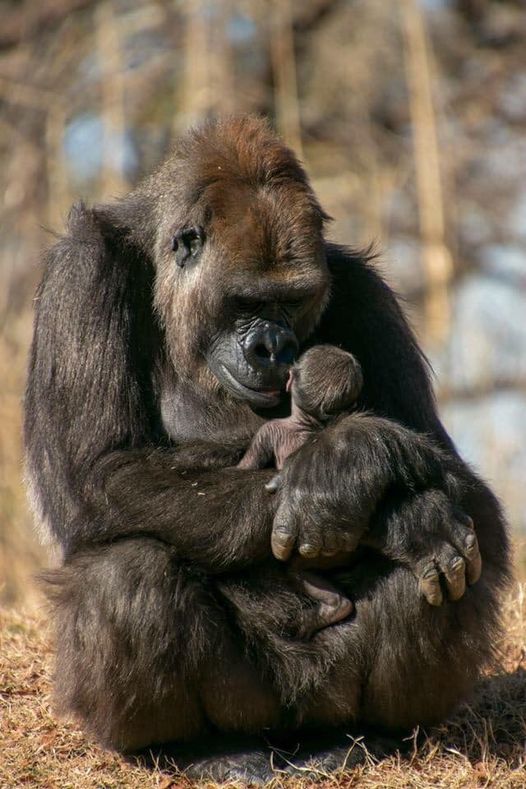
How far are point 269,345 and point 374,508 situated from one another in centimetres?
78

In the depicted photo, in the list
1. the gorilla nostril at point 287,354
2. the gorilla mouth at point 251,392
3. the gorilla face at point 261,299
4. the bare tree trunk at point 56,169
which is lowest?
the gorilla mouth at point 251,392

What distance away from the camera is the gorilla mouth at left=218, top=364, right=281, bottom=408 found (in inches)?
193

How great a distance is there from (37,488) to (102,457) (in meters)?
0.52

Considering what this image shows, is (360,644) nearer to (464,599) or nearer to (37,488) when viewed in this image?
(464,599)

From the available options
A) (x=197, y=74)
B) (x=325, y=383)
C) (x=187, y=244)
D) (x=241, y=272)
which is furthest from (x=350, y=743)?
(x=197, y=74)

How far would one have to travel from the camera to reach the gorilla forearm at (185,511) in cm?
450

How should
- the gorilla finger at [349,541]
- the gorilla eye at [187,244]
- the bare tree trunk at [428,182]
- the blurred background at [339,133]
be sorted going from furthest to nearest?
the bare tree trunk at [428,182] < the blurred background at [339,133] < the gorilla eye at [187,244] < the gorilla finger at [349,541]

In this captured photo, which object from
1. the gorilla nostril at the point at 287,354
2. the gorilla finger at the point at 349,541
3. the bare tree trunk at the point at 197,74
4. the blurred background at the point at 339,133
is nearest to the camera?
the gorilla finger at the point at 349,541

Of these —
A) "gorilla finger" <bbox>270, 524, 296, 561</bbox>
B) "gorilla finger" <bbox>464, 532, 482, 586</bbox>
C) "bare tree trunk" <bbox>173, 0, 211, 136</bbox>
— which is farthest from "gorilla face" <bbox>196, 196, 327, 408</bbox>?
"bare tree trunk" <bbox>173, 0, 211, 136</bbox>

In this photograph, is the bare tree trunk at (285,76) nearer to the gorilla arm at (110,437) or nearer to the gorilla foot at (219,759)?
the gorilla arm at (110,437)

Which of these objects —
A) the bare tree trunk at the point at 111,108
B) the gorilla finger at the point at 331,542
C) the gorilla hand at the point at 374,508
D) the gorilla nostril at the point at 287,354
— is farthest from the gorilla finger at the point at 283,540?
the bare tree trunk at the point at 111,108

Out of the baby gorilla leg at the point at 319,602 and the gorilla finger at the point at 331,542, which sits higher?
the gorilla finger at the point at 331,542

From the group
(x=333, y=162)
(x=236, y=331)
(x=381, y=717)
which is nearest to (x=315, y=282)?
(x=236, y=331)

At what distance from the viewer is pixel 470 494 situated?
5012 mm
